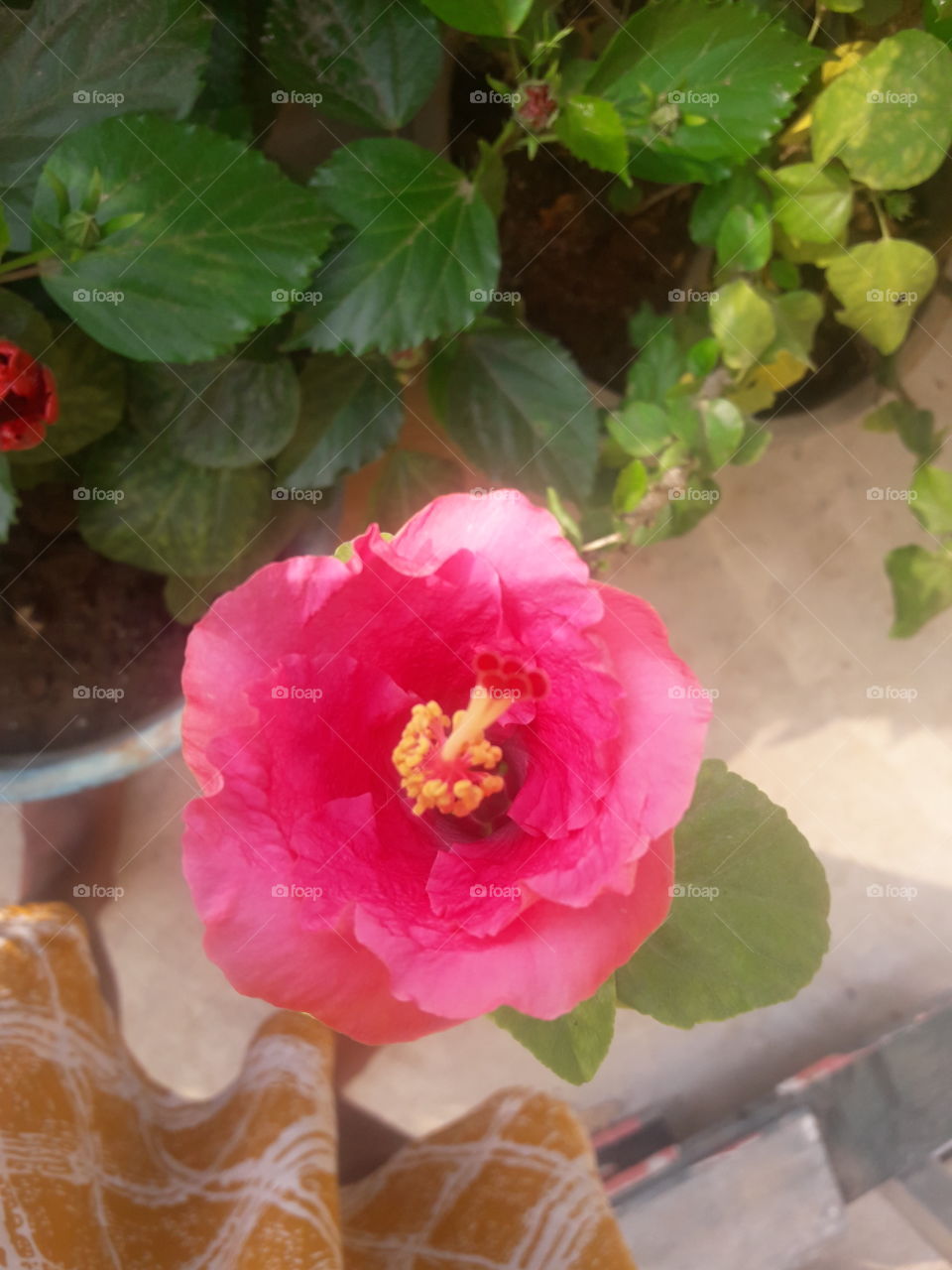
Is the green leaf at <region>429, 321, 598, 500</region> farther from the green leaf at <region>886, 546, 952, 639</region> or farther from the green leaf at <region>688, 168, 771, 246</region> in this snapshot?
the green leaf at <region>886, 546, 952, 639</region>

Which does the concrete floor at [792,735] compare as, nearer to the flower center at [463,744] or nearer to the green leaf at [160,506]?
the green leaf at [160,506]

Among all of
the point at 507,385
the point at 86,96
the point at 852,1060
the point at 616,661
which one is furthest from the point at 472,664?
the point at 852,1060

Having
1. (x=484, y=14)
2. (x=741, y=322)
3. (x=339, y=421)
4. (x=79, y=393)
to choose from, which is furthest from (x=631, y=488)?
(x=79, y=393)

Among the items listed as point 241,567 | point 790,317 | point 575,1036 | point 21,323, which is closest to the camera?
point 575,1036

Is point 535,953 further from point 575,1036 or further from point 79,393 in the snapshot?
point 79,393

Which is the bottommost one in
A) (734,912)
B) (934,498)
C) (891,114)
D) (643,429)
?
(734,912)

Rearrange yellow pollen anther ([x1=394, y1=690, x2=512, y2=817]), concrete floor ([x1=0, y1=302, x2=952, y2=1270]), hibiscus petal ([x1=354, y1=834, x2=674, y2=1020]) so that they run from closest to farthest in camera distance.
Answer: hibiscus petal ([x1=354, y1=834, x2=674, y2=1020]) < yellow pollen anther ([x1=394, y1=690, x2=512, y2=817]) < concrete floor ([x1=0, y1=302, x2=952, y2=1270])

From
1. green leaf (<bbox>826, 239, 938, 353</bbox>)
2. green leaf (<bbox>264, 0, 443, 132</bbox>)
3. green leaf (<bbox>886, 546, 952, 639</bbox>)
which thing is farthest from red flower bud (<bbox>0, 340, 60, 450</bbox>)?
green leaf (<bbox>886, 546, 952, 639</bbox>)
